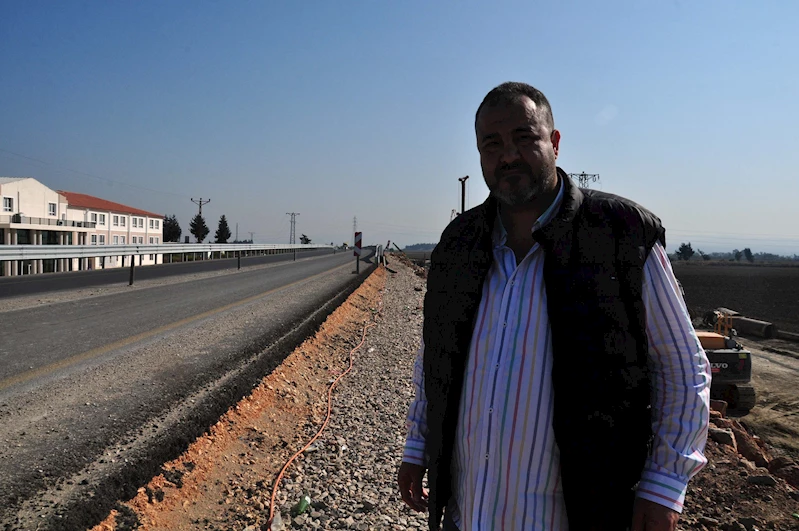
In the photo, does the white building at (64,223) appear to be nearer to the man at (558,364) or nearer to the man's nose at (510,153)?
the man at (558,364)

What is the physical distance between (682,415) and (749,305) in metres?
46.5

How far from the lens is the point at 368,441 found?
5.91 meters

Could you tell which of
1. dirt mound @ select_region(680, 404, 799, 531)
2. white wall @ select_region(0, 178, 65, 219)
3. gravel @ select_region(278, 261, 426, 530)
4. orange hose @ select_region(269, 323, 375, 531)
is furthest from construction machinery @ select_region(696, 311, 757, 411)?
white wall @ select_region(0, 178, 65, 219)

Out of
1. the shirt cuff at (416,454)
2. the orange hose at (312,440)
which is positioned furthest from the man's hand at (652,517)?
the orange hose at (312,440)

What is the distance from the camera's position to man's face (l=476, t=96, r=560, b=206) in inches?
82.7

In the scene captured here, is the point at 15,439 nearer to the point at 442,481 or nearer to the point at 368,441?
the point at 368,441

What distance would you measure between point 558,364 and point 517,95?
107 centimetres

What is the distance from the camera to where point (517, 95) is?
217 centimetres

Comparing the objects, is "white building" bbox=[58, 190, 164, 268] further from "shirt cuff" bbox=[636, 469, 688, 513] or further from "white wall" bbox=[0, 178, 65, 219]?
"shirt cuff" bbox=[636, 469, 688, 513]

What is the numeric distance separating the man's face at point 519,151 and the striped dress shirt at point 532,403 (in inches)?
5.1

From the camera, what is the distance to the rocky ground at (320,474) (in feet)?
12.9

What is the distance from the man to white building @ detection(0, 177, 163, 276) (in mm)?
22382

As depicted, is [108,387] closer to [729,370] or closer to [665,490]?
[665,490]

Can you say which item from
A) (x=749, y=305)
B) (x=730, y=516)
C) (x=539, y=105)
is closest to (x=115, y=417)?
(x=539, y=105)
